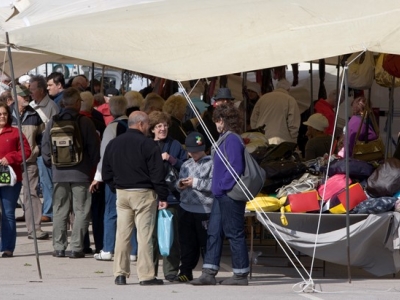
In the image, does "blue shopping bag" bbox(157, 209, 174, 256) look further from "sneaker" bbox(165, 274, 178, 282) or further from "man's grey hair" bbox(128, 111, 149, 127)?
"man's grey hair" bbox(128, 111, 149, 127)

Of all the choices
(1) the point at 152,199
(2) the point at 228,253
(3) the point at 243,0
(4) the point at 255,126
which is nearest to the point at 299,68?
A: (4) the point at 255,126

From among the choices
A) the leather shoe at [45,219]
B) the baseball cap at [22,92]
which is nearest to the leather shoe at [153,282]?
the baseball cap at [22,92]

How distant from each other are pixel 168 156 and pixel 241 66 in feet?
3.97

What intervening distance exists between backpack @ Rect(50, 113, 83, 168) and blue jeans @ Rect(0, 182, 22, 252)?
0.71 meters

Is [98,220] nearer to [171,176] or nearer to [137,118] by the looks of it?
[171,176]

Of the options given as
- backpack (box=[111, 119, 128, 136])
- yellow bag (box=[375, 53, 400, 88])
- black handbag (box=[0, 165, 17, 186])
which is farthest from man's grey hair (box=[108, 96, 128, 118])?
yellow bag (box=[375, 53, 400, 88])

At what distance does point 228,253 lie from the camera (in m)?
13.5

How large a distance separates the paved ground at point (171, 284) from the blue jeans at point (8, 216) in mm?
194

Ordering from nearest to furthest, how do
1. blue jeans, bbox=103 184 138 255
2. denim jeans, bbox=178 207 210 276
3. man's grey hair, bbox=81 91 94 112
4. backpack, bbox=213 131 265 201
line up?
1. backpack, bbox=213 131 265 201
2. denim jeans, bbox=178 207 210 276
3. blue jeans, bbox=103 184 138 255
4. man's grey hair, bbox=81 91 94 112

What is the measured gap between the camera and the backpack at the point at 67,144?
1252cm

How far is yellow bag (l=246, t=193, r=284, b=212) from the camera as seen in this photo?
11.2m

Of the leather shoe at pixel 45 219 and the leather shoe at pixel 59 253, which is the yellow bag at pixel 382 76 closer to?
the leather shoe at pixel 59 253

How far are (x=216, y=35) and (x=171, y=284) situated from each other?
2433 millimetres

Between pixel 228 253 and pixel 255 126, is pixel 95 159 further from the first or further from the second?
pixel 255 126
